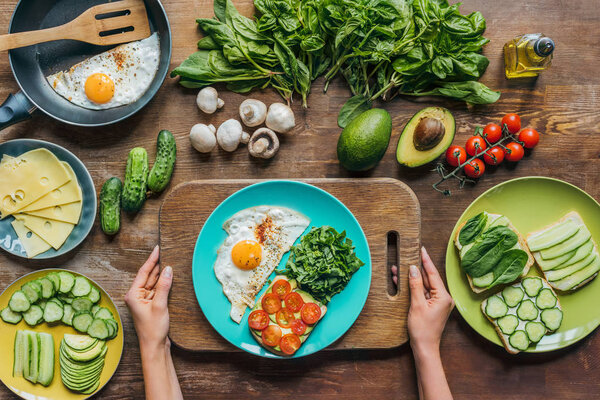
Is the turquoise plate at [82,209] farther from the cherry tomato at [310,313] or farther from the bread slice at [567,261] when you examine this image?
the bread slice at [567,261]

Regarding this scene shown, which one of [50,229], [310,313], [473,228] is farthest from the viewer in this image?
[50,229]

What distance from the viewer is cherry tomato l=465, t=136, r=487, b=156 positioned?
254 cm

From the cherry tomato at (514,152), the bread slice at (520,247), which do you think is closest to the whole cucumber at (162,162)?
the bread slice at (520,247)

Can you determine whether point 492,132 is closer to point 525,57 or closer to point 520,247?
point 525,57

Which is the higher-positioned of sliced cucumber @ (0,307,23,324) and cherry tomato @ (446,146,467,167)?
cherry tomato @ (446,146,467,167)

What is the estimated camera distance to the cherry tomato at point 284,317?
2.40m

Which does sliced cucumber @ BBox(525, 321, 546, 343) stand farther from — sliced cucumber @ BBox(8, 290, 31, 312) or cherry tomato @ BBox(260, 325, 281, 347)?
sliced cucumber @ BBox(8, 290, 31, 312)

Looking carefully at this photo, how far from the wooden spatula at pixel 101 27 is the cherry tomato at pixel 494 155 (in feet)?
7.25

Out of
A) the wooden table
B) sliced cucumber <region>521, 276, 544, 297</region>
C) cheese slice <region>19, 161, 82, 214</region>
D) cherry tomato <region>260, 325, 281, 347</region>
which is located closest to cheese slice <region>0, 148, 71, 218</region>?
cheese slice <region>19, 161, 82, 214</region>

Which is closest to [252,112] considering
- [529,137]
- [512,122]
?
[512,122]

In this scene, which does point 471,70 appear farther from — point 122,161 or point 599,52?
point 122,161

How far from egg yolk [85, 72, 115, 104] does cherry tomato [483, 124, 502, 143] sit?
2303 mm

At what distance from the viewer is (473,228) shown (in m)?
2.47

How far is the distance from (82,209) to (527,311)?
9.12ft
